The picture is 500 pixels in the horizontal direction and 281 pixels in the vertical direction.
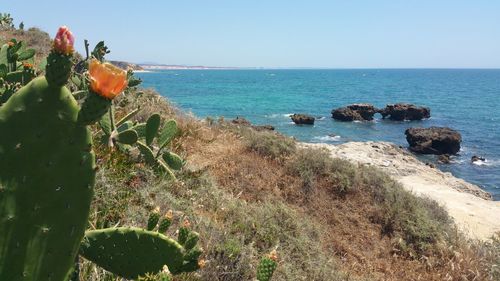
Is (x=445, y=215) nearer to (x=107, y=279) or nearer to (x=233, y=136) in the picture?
(x=233, y=136)

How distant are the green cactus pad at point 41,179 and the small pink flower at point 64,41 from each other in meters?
0.30

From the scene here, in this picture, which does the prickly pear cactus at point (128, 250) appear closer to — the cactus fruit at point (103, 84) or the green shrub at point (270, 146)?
the cactus fruit at point (103, 84)

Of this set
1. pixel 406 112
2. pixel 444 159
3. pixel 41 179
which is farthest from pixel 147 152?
pixel 406 112

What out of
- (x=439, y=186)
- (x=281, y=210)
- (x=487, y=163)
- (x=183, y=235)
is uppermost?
(x=183, y=235)

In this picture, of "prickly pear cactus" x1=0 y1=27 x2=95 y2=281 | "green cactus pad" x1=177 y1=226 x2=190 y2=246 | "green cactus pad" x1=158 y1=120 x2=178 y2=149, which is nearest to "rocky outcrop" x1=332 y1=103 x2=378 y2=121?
"green cactus pad" x1=158 y1=120 x2=178 y2=149

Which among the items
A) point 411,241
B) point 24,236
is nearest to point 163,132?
point 24,236

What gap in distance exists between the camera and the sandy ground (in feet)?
40.7

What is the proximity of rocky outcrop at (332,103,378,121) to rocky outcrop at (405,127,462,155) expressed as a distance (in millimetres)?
13023

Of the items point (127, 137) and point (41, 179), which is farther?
point (127, 137)

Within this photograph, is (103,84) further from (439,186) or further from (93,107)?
(439,186)

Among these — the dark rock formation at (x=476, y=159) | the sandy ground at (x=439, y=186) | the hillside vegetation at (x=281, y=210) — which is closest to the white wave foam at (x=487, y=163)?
the dark rock formation at (x=476, y=159)

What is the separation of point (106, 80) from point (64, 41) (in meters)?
0.20

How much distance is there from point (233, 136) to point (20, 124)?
8.75 metres

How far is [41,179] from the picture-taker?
1.89 m
